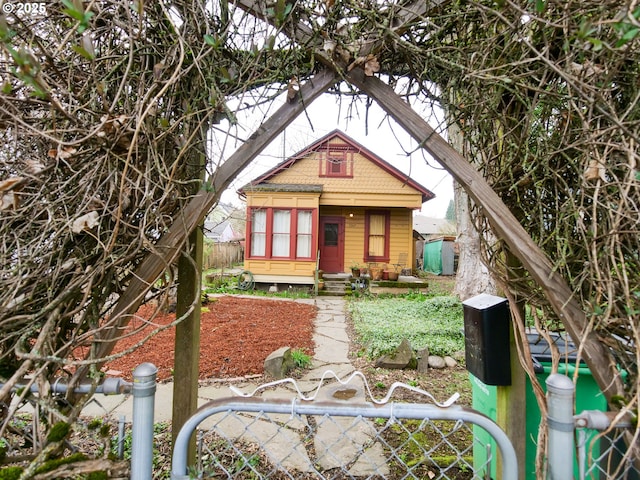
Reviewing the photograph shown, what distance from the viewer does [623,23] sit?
918mm

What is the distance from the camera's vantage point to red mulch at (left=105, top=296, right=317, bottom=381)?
4.70m

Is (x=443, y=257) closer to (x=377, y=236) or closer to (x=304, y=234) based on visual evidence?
(x=377, y=236)

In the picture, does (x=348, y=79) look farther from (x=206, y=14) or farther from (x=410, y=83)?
(x=206, y=14)

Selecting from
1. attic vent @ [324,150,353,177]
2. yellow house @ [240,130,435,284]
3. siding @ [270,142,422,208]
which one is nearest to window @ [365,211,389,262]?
yellow house @ [240,130,435,284]

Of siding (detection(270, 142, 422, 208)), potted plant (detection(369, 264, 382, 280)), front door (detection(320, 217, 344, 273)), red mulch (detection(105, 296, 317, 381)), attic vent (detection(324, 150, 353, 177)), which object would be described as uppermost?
attic vent (detection(324, 150, 353, 177))

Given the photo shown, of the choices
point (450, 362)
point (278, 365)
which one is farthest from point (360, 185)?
point (278, 365)

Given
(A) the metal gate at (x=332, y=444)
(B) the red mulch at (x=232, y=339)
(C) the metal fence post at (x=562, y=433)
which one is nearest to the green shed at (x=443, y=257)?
(B) the red mulch at (x=232, y=339)

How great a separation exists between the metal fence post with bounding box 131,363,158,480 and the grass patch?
3.86 meters

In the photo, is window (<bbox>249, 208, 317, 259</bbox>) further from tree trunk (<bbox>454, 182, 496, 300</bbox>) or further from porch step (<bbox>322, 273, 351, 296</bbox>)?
tree trunk (<bbox>454, 182, 496, 300</bbox>)

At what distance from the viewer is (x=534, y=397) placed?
1860 mm

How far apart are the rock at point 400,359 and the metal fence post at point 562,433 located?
3.97 m

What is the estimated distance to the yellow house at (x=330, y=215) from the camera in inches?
492

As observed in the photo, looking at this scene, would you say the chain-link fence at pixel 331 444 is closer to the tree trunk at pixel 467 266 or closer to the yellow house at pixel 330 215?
the tree trunk at pixel 467 266

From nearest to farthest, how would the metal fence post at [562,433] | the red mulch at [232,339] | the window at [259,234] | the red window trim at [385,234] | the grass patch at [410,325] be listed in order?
1. the metal fence post at [562,433]
2. the red mulch at [232,339]
3. the grass patch at [410,325]
4. the window at [259,234]
5. the red window trim at [385,234]
